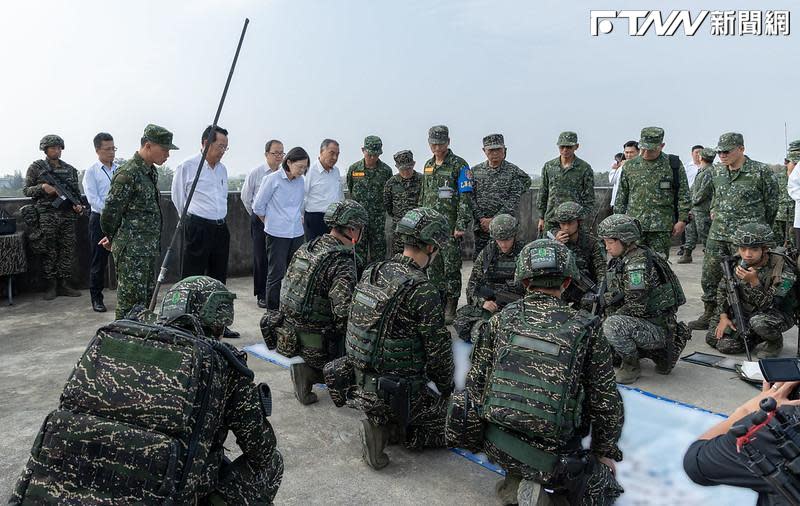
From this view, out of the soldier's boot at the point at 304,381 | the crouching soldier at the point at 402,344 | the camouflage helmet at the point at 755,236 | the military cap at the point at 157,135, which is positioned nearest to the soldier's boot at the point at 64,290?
the military cap at the point at 157,135

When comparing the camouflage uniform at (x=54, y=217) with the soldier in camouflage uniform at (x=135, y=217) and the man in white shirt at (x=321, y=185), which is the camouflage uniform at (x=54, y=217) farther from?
the man in white shirt at (x=321, y=185)

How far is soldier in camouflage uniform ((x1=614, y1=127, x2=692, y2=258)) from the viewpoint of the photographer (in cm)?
643

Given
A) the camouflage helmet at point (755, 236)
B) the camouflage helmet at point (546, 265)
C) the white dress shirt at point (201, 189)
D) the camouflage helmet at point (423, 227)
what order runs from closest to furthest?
the camouflage helmet at point (546, 265), the camouflage helmet at point (423, 227), the camouflage helmet at point (755, 236), the white dress shirt at point (201, 189)

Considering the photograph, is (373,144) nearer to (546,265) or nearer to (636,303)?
(636,303)

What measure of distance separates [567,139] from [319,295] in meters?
4.14

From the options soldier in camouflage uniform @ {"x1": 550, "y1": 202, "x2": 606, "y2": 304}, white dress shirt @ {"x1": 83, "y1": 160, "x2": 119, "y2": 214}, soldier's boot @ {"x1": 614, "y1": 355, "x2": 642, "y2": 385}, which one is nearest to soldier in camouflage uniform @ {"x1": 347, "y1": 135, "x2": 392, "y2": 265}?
soldier in camouflage uniform @ {"x1": 550, "y1": 202, "x2": 606, "y2": 304}

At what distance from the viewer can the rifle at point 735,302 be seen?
5.39 metres

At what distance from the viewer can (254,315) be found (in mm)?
6945

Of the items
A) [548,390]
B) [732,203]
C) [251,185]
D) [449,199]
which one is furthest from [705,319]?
[251,185]

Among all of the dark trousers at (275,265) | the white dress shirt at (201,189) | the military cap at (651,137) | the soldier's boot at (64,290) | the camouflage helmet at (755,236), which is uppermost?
the military cap at (651,137)

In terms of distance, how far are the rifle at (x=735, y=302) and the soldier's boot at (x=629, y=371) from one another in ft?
3.60

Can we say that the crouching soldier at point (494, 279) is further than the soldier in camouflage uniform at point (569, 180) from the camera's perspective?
No

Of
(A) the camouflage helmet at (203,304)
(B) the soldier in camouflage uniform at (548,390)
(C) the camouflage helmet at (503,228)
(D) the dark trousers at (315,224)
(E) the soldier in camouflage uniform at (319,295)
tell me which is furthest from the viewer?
(D) the dark trousers at (315,224)

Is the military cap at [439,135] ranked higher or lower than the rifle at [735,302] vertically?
higher
